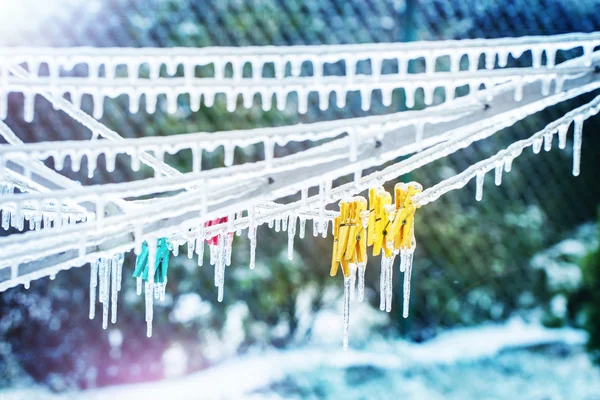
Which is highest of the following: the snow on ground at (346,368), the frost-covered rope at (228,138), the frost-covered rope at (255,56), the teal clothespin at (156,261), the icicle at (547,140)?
the frost-covered rope at (255,56)

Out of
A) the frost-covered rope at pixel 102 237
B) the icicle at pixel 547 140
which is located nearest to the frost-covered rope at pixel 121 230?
the frost-covered rope at pixel 102 237

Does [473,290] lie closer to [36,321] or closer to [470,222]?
[470,222]

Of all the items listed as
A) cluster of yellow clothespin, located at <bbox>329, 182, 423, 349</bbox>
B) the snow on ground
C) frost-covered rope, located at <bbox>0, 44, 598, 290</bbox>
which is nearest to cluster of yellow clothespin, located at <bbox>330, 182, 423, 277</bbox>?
cluster of yellow clothespin, located at <bbox>329, 182, 423, 349</bbox>

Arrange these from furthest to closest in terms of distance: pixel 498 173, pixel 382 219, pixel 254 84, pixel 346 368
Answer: pixel 346 368, pixel 498 173, pixel 382 219, pixel 254 84

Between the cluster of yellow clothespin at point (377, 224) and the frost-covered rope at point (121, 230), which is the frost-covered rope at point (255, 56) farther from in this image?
the cluster of yellow clothespin at point (377, 224)

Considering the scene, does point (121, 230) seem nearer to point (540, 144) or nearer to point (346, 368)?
point (540, 144)

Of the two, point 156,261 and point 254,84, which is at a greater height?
point 254,84

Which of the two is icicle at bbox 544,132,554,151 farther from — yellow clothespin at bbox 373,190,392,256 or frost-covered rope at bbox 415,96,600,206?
yellow clothespin at bbox 373,190,392,256

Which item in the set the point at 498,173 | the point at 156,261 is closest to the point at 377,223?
the point at 498,173

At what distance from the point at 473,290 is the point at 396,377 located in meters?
0.47

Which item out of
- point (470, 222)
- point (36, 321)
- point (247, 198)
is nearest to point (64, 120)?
point (36, 321)

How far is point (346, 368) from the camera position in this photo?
2695mm

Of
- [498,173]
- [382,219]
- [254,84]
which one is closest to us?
[254,84]

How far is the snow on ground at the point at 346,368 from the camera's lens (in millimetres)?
2568
